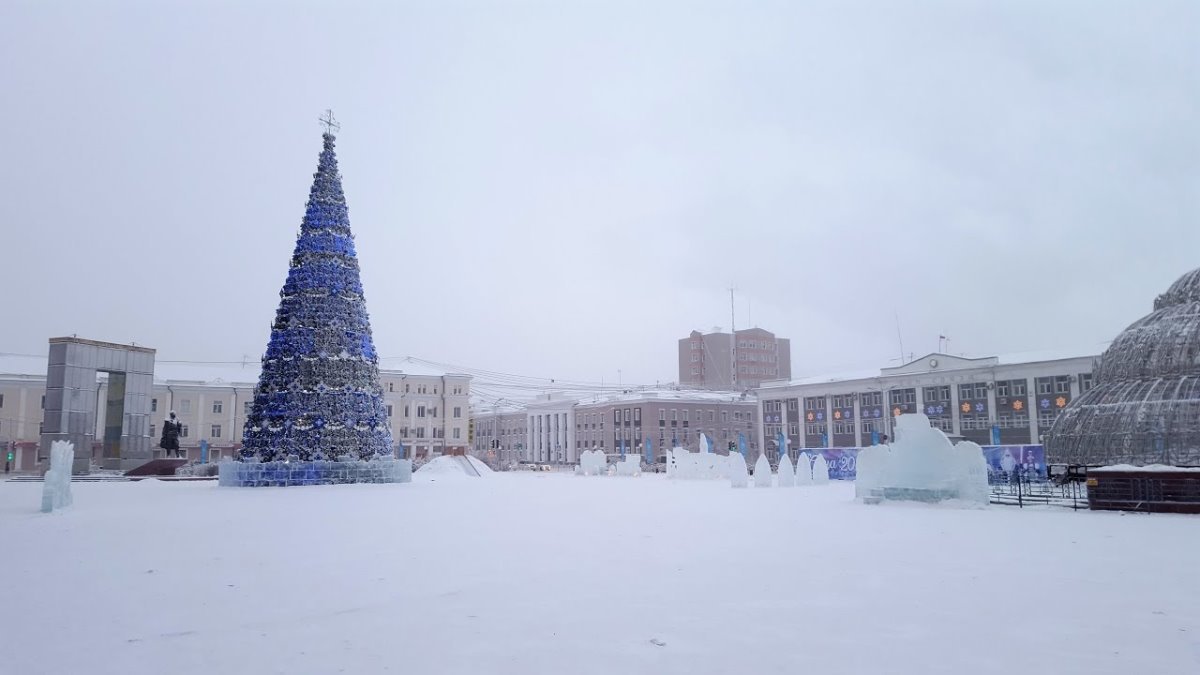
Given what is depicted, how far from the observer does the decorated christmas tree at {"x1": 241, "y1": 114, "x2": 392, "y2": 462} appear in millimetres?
32500

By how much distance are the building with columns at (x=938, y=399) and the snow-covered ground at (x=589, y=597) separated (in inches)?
2222

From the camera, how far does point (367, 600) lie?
8.59m

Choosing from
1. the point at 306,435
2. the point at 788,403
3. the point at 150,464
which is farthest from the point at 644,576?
the point at 788,403

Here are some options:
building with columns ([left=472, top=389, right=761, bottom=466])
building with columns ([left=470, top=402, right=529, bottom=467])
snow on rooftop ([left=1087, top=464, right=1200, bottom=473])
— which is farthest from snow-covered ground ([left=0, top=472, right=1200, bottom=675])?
building with columns ([left=470, top=402, right=529, bottom=467])

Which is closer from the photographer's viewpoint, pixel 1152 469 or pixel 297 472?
pixel 1152 469

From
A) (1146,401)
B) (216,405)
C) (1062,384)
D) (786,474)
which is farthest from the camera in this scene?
A: (216,405)

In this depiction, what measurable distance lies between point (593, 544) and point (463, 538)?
246 centimetres

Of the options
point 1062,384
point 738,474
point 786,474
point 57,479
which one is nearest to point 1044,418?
point 1062,384

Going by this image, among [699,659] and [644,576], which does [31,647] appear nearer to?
[699,659]

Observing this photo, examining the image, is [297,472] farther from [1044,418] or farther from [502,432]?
[502,432]

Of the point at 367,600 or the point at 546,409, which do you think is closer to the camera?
the point at 367,600

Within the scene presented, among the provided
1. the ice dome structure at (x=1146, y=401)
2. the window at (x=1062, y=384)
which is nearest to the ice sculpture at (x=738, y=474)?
the ice dome structure at (x=1146, y=401)

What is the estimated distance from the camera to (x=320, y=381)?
108 feet

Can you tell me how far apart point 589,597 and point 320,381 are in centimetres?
2698
